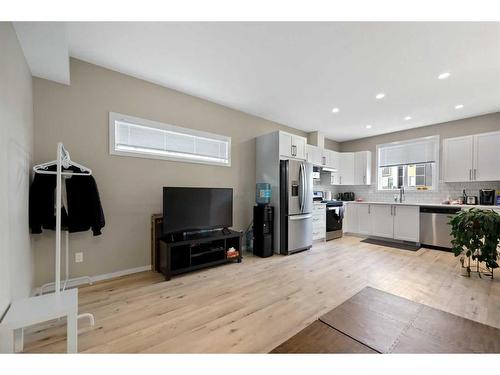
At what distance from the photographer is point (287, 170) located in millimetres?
3924

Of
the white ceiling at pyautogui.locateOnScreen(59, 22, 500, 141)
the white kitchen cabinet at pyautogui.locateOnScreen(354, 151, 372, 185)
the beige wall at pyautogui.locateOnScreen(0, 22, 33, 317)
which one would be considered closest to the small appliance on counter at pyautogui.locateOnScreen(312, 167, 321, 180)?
the white kitchen cabinet at pyautogui.locateOnScreen(354, 151, 372, 185)

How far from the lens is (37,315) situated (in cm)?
131

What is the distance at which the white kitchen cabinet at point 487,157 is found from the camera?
13.0ft

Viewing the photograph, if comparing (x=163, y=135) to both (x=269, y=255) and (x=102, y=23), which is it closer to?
(x=102, y=23)

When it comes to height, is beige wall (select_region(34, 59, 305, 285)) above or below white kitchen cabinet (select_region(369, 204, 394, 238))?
above

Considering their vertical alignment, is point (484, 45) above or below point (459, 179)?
above

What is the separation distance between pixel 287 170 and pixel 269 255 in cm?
156

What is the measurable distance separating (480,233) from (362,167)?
3194mm

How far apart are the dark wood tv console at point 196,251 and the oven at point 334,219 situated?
261 centimetres

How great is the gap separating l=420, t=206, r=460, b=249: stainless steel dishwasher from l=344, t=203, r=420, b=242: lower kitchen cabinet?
98 millimetres

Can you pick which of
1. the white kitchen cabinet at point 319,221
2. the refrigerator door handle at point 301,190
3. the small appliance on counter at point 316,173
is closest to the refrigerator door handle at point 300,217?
the refrigerator door handle at point 301,190

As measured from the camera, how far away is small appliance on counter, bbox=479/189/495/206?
4.01 metres

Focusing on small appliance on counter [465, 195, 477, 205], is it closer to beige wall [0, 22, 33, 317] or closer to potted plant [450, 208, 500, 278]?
potted plant [450, 208, 500, 278]
